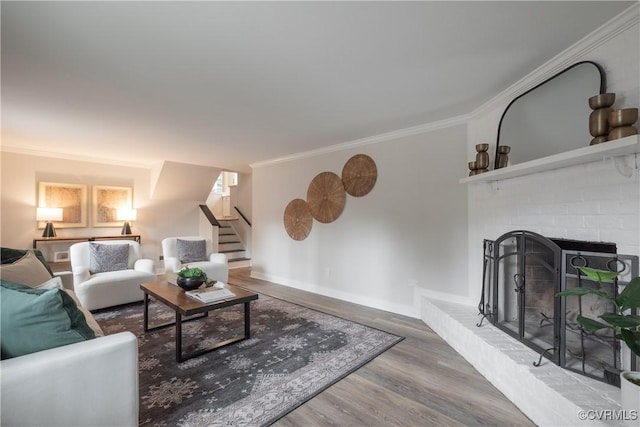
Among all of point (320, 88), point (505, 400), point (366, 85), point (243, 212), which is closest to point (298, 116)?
point (320, 88)

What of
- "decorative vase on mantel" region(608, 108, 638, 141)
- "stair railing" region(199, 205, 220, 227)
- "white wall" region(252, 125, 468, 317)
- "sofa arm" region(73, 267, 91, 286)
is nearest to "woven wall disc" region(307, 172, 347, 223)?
"white wall" region(252, 125, 468, 317)

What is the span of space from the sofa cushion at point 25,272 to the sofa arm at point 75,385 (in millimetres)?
1304

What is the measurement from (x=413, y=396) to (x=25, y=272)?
3012 millimetres

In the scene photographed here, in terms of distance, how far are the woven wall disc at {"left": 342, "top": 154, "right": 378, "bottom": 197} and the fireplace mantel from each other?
1.63 meters

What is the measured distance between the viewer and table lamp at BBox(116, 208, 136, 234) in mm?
5285

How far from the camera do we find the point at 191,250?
15.2ft

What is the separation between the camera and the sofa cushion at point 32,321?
124cm

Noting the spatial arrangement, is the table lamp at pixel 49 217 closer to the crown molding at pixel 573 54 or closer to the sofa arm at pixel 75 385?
the sofa arm at pixel 75 385

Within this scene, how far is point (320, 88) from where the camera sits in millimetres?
2402

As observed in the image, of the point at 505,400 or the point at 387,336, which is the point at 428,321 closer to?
the point at 387,336

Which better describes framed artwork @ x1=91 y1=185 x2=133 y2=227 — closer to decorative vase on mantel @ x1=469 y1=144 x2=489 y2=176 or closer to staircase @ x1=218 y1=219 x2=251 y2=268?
staircase @ x1=218 y1=219 x2=251 y2=268

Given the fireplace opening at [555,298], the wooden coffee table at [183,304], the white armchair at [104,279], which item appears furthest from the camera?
the white armchair at [104,279]

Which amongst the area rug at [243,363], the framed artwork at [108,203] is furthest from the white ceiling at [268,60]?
the area rug at [243,363]

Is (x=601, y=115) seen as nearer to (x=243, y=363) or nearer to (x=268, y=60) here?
(x=268, y=60)
